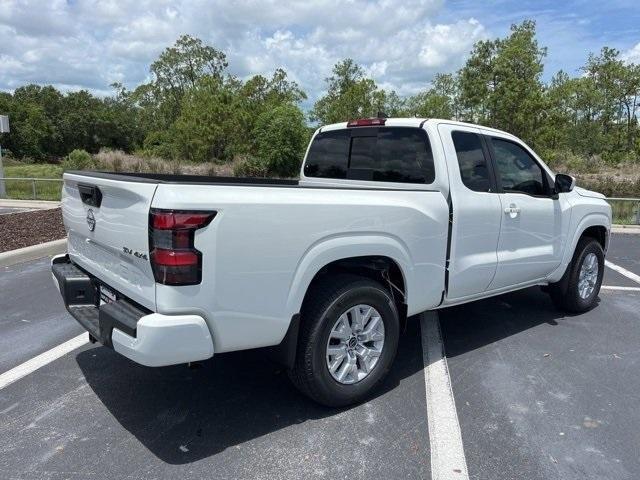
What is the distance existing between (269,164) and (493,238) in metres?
31.6

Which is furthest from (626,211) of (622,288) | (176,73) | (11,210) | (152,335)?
(176,73)

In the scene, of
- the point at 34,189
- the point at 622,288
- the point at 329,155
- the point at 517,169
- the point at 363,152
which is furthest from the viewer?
the point at 34,189

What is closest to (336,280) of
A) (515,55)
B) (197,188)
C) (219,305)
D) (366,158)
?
(219,305)

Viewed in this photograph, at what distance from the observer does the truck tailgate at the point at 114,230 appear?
2.80 meters

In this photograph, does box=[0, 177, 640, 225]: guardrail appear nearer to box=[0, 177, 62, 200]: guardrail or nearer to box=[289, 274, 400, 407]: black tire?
box=[0, 177, 62, 200]: guardrail

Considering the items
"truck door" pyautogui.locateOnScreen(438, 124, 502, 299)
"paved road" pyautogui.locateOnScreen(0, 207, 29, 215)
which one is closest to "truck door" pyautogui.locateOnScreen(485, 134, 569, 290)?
"truck door" pyautogui.locateOnScreen(438, 124, 502, 299)

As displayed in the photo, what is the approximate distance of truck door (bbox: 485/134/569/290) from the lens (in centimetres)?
457

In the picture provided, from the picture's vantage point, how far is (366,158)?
4633 mm

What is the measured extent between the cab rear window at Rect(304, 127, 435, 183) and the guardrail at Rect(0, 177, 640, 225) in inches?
436

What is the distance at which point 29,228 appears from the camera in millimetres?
10250

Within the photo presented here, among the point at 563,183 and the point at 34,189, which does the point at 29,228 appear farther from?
the point at 563,183

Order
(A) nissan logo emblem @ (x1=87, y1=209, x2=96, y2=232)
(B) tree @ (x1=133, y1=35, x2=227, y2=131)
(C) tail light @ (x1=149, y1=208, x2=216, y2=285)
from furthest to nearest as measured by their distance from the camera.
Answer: (B) tree @ (x1=133, y1=35, x2=227, y2=131) < (A) nissan logo emblem @ (x1=87, y1=209, x2=96, y2=232) < (C) tail light @ (x1=149, y1=208, x2=216, y2=285)

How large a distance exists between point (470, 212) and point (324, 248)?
60.2 inches

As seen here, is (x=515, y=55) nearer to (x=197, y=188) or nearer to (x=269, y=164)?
(x=269, y=164)
